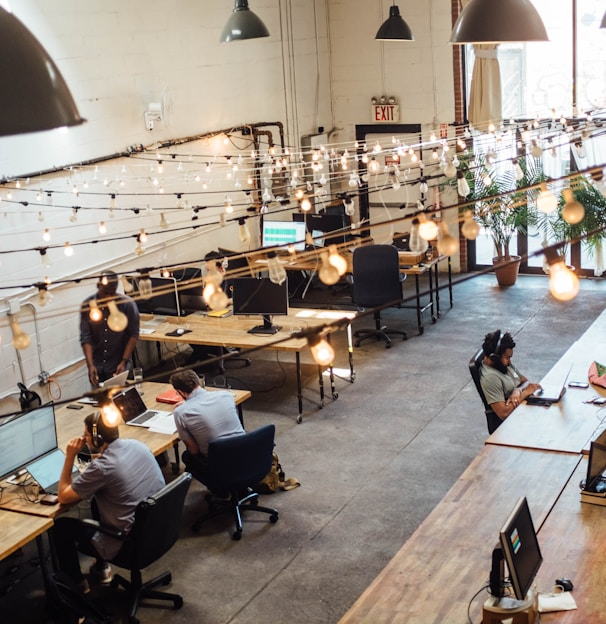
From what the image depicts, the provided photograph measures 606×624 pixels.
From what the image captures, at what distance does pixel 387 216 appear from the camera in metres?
14.2

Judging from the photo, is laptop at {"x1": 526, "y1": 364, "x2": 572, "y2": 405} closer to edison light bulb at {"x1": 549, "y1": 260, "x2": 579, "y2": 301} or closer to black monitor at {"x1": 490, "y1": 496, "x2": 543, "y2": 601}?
black monitor at {"x1": 490, "y1": 496, "x2": 543, "y2": 601}

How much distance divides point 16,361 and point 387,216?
699 cm

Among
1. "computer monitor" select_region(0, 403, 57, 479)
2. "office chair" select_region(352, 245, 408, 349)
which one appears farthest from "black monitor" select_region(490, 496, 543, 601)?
"office chair" select_region(352, 245, 408, 349)

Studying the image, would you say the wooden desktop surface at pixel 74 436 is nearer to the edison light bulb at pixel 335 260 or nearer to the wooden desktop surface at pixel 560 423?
the wooden desktop surface at pixel 560 423

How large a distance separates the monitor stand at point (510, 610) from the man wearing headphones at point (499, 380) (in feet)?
9.38

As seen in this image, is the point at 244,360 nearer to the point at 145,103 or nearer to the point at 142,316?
the point at 142,316

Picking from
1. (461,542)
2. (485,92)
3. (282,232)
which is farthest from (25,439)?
(485,92)

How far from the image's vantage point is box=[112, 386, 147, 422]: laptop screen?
284 inches

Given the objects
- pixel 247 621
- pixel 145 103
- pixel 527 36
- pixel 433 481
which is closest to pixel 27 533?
pixel 247 621

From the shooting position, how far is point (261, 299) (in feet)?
30.7

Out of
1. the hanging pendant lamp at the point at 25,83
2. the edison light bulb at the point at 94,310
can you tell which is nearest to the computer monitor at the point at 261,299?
the edison light bulb at the point at 94,310

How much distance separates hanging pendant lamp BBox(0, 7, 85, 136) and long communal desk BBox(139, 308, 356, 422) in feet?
23.3

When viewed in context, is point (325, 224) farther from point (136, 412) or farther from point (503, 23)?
point (503, 23)

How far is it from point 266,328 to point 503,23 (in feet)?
18.5
